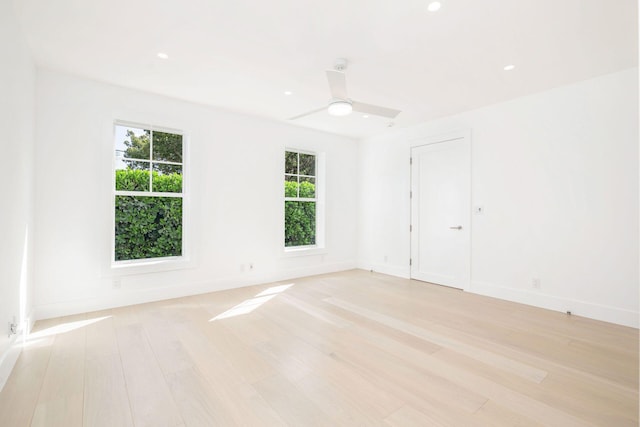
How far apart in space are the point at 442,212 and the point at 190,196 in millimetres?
3822

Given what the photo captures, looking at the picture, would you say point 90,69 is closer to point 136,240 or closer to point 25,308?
point 136,240

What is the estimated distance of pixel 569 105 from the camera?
3.63 metres

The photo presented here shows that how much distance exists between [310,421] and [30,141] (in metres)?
3.56

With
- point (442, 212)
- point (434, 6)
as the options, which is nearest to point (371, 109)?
point (434, 6)

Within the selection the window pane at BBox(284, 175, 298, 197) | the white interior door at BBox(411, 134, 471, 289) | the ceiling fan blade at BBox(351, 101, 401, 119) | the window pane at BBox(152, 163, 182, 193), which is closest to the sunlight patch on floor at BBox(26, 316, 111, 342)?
the window pane at BBox(152, 163, 182, 193)

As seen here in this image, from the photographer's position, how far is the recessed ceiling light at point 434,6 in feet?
7.15

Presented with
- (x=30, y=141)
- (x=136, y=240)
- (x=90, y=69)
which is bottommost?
(x=136, y=240)

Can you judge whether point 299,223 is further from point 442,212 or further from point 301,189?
point 442,212

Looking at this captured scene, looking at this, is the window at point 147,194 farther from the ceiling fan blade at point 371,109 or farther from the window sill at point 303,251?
the ceiling fan blade at point 371,109

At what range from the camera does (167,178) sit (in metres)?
4.25

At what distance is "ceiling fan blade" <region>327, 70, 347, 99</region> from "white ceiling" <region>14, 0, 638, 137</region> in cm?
39

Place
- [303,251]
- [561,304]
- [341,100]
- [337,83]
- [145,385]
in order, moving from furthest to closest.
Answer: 1. [303,251]
2. [561,304]
3. [341,100]
4. [337,83]
5. [145,385]

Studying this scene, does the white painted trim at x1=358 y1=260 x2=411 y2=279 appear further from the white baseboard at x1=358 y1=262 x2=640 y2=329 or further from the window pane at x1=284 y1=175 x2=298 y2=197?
the window pane at x1=284 y1=175 x2=298 y2=197

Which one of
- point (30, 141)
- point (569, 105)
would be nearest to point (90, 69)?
point (30, 141)
